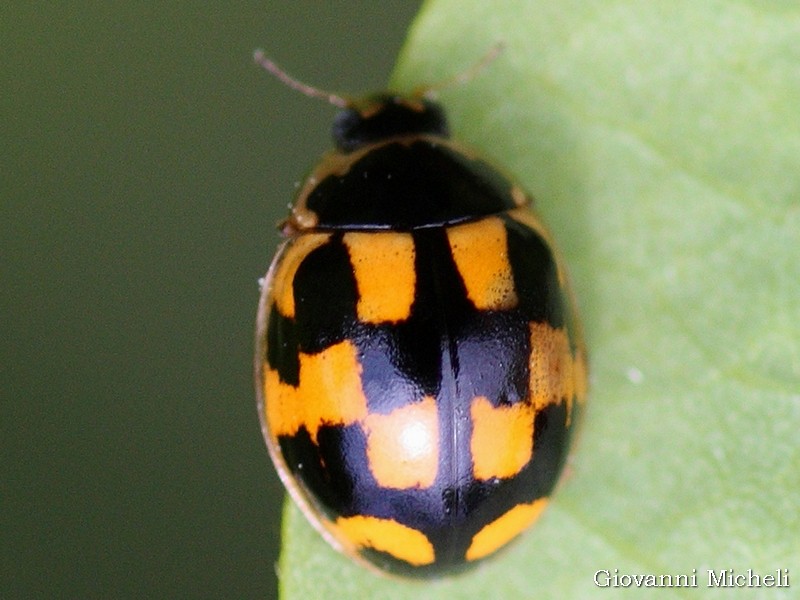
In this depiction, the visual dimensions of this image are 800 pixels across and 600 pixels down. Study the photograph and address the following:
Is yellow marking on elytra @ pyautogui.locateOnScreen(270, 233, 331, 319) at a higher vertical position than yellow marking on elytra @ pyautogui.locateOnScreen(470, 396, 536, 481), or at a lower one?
higher

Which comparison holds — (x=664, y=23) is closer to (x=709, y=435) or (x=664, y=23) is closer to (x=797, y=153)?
(x=797, y=153)

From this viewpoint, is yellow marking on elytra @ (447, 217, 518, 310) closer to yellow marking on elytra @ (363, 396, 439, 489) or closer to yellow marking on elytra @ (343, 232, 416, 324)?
yellow marking on elytra @ (343, 232, 416, 324)

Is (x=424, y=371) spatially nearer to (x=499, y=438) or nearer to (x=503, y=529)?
(x=499, y=438)

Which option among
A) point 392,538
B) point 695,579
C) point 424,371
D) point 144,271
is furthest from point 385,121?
point 144,271

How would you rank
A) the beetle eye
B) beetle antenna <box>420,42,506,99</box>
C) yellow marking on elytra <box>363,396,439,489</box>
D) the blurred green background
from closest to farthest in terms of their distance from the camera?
yellow marking on elytra <box>363,396,439,489</box>, beetle antenna <box>420,42,506,99</box>, the beetle eye, the blurred green background

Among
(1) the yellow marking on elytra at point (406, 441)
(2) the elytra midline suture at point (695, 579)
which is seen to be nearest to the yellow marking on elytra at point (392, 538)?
(1) the yellow marking on elytra at point (406, 441)

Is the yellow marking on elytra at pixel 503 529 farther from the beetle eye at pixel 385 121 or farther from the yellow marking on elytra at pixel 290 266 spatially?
the beetle eye at pixel 385 121

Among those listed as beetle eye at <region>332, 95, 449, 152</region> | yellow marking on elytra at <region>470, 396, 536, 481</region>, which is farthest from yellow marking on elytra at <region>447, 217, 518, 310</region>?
beetle eye at <region>332, 95, 449, 152</region>
